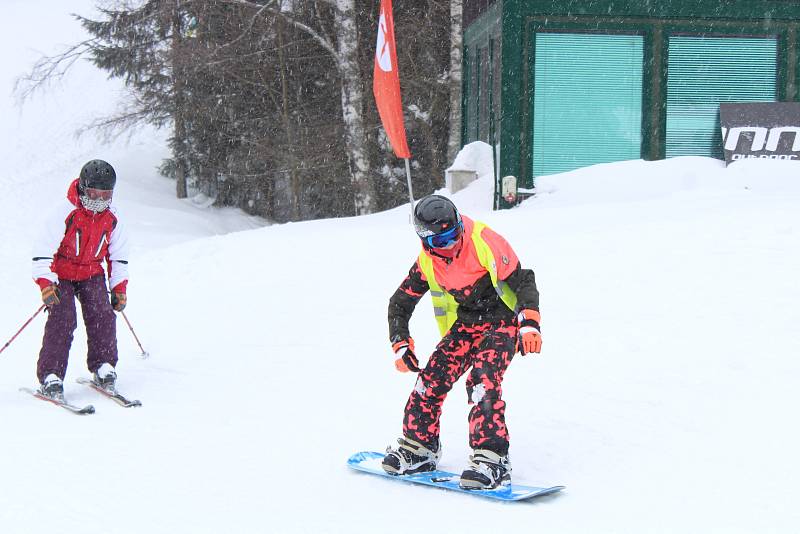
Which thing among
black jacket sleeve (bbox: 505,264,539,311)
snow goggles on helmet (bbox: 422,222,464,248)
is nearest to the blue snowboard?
black jacket sleeve (bbox: 505,264,539,311)

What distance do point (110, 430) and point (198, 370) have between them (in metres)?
1.72

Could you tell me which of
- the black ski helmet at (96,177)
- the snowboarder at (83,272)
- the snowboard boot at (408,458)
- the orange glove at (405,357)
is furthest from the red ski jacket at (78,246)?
the snowboard boot at (408,458)

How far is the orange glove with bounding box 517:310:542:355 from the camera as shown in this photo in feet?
14.0

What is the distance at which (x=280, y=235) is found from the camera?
41.5 ft

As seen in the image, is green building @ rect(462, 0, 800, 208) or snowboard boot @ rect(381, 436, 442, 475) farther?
green building @ rect(462, 0, 800, 208)

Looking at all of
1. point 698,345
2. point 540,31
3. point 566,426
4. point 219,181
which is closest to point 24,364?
point 566,426

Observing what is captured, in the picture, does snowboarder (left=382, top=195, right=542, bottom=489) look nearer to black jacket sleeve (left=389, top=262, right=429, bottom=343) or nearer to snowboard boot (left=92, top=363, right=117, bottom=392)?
black jacket sleeve (left=389, top=262, right=429, bottom=343)

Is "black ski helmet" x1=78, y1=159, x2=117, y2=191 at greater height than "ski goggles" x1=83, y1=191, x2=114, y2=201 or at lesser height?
greater

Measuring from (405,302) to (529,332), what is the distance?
816mm

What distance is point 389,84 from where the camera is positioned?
39.7 feet

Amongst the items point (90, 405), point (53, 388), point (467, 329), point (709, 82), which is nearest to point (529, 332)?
point (467, 329)

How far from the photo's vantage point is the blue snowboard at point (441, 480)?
167 inches

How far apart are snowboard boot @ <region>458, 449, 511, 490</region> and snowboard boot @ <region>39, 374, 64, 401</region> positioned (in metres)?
3.26

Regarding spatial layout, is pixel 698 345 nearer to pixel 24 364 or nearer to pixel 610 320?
pixel 610 320
